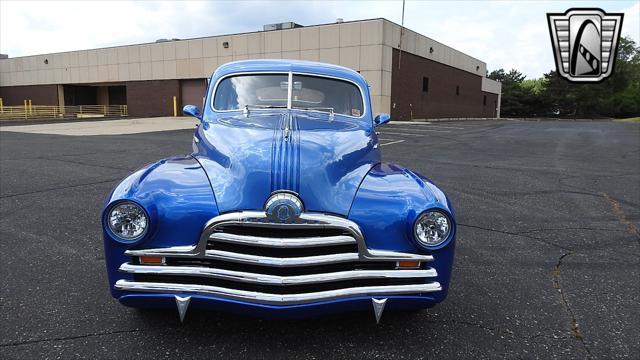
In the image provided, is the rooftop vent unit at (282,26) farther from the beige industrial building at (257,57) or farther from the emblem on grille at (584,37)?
the emblem on grille at (584,37)

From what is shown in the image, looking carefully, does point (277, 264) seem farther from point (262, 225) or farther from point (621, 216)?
point (621, 216)

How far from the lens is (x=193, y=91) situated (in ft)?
109

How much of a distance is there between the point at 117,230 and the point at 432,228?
1.78 metres

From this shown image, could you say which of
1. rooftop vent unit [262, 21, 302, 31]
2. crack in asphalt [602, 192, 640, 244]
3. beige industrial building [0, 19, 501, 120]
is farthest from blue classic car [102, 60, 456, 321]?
rooftop vent unit [262, 21, 302, 31]

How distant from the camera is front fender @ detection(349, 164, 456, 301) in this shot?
7.94 feet

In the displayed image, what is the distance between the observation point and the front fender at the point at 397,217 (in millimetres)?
2420

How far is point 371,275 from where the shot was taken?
7.64 feet

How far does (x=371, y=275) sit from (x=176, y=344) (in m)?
1.23

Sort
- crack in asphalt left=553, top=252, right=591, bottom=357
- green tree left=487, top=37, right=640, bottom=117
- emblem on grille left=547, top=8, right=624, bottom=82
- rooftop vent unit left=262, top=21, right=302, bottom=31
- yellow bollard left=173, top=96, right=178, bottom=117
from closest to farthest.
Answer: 1. crack in asphalt left=553, top=252, right=591, bottom=357
2. emblem on grille left=547, top=8, right=624, bottom=82
3. rooftop vent unit left=262, top=21, right=302, bottom=31
4. yellow bollard left=173, top=96, right=178, bottom=117
5. green tree left=487, top=37, right=640, bottom=117

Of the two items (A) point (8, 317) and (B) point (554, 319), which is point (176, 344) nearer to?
(A) point (8, 317)

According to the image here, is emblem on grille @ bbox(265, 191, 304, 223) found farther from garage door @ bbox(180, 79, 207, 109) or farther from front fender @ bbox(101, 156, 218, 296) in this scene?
garage door @ bbox(180, 79, 207, 109)

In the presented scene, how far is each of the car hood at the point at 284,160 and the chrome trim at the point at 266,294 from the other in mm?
436

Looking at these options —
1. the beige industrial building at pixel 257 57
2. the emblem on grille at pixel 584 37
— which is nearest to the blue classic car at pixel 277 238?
the emblem on grille at pixel 584 37

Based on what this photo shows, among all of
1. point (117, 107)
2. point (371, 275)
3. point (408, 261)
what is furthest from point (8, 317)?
point (117, 107)
